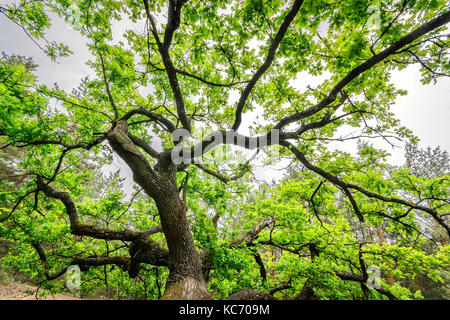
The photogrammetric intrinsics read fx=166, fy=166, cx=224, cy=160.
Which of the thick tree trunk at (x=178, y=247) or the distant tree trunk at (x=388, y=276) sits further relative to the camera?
the distant tree trunk at (x=388, y=276)

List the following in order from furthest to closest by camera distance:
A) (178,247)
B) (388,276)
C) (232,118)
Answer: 1. (388,276)
2. (232,118)
3. (178,247)

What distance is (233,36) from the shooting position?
3029 millimetres

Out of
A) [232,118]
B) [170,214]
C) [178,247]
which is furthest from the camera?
A: [232,118]

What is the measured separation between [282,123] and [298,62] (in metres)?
1.09

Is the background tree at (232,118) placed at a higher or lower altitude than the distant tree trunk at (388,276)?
higher

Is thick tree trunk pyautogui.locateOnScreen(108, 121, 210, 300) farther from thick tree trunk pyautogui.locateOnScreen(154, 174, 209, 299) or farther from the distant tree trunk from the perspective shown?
the distant tree trunk

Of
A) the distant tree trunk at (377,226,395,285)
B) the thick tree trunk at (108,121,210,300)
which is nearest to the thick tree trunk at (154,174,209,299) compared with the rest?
the thick tree trunk at (108,121,210,300)

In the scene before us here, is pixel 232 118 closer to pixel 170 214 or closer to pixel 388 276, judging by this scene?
pixel 170 214

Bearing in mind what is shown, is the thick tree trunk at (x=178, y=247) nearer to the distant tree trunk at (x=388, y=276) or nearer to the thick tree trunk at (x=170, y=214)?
the thick tree trunk at (x=170, y=214)

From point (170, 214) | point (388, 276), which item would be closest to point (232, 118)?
point (170, 214)

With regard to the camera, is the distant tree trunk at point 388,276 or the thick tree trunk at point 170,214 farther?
the distant tree trunk at point 388,276

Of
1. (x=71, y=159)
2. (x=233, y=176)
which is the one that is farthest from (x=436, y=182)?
(x=71, y=159)

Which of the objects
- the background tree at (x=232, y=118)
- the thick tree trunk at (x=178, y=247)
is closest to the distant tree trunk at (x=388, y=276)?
the background tree at (x=232, y=118)

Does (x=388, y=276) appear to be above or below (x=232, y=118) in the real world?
below
